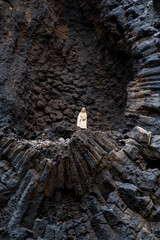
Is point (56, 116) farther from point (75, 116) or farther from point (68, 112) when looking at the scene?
point (75, 116)

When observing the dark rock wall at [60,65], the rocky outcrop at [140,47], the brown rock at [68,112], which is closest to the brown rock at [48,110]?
the dark rock wall at [60,65]

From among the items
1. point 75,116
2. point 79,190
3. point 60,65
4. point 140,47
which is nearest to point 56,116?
point 75,116

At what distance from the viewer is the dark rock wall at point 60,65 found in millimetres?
6918

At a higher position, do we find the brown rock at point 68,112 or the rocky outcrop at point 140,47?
the rocky outcrop at point 140,47

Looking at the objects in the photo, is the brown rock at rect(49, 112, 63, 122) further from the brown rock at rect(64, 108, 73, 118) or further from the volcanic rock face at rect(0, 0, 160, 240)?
the brown rock at rect(64, 108, 73, 118)

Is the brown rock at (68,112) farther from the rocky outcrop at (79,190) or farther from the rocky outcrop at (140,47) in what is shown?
the rocky outcrop at (79,190)

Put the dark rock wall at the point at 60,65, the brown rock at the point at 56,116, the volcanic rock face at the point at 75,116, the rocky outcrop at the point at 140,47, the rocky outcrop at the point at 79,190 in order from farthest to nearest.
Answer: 1. the brown rock at the point at 56,116
2. the dark rock wall at the point at 60,65
3. the rocky outcrop at the point at 140,47
4. the volcanic rock face at the point at 75,116
5. the rocky outcrop at the point at 79,190

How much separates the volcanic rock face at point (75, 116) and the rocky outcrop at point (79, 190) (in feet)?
0.05

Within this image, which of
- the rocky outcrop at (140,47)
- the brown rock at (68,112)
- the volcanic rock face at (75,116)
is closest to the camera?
the volcanic rock face at (75,116)

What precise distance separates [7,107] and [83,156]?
99.6 inches

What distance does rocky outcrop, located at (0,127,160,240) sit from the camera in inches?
157

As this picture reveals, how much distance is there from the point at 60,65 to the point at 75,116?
1.80m

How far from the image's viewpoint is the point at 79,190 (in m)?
4.39

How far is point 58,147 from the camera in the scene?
473 centimetres
